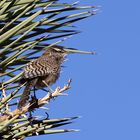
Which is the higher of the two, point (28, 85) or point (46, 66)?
point (46, 66)

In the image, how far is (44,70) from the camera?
148 inches

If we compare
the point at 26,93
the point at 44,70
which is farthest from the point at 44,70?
the point at 26,93

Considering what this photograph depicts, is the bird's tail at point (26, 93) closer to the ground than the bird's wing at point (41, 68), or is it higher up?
closer to the ground

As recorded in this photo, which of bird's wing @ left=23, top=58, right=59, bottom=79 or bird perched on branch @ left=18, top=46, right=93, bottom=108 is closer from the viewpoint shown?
bird perched on branch @ left=18, top=46, right=93, bottom=108

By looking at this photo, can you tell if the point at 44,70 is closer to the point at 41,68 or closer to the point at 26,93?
the point at 41,68

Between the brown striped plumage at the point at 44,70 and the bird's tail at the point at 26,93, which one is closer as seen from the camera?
the bird's tail at the point at 26,93

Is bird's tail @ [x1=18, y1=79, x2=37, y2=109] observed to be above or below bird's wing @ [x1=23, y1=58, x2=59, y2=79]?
below

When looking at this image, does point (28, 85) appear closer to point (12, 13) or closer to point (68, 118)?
point (12, 13)

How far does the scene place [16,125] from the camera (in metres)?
2.20

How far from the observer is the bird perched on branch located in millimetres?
2998

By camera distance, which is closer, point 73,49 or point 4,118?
point 4,118

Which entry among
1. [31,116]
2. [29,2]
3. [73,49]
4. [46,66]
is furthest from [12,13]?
[46,66]

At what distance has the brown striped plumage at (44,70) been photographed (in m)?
3.03

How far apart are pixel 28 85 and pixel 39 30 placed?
1.19 feet
